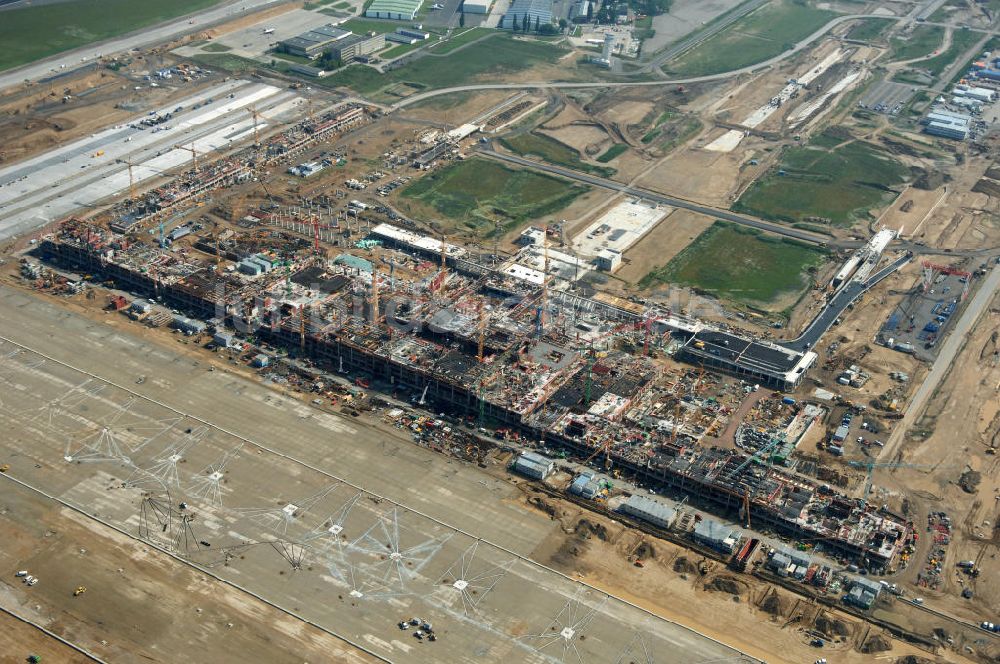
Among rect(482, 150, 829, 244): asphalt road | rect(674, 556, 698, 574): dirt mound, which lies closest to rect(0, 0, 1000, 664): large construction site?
rect(674, 556, 698, 574): dirt mound

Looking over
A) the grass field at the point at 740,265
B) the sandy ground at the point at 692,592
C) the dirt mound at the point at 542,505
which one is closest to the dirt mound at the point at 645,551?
the sandy ground at the point at 692,592

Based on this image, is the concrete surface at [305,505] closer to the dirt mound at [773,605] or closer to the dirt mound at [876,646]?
the dirt mound at [773,605]

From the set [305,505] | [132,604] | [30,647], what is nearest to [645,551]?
[305,505]

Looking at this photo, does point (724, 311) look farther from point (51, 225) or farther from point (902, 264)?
point (51, 225)

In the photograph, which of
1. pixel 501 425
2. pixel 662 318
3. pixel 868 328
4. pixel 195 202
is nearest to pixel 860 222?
pixel 868 328

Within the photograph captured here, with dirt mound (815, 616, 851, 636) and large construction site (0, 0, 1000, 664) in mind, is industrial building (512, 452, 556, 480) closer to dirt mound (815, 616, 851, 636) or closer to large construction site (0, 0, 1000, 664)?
large construction site (0, 0, 1000, 664)

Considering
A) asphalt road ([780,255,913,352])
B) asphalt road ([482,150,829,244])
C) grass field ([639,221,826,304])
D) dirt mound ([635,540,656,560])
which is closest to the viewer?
dirt mound ([635,540,656,560])

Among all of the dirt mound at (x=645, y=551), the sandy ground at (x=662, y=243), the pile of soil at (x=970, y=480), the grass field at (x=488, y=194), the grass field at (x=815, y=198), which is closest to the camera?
the dirt mound at (x=645, y=551)
